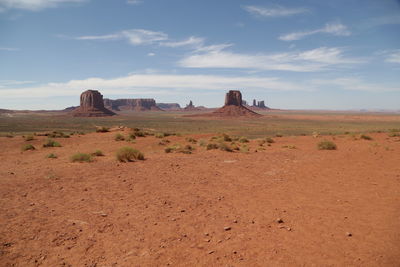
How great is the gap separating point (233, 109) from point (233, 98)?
1090cm

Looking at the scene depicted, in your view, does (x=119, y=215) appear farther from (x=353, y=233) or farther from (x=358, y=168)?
(x=358, y=168)

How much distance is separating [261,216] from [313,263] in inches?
87.8

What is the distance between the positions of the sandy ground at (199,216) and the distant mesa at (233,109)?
385 feet

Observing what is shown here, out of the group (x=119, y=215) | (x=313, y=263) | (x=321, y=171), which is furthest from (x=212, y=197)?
(x=321, y=171)

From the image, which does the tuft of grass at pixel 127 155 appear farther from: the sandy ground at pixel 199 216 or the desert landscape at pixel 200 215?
the sandy ground at pixel 199 216

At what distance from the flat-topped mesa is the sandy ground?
133431 millimetres

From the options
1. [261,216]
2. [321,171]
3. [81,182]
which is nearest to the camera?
[261,216]

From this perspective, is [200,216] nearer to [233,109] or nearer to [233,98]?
[233,109]

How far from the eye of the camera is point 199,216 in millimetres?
6613

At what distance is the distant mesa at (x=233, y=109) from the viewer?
12875 centimetres

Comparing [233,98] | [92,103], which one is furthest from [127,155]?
[92,103]

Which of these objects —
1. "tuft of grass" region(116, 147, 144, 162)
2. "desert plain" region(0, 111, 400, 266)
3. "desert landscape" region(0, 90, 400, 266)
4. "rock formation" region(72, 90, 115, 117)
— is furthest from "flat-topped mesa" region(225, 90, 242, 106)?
"desert plain" region(0, 111, 400, 266)

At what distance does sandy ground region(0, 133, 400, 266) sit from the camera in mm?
4699

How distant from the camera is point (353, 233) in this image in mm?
5422
